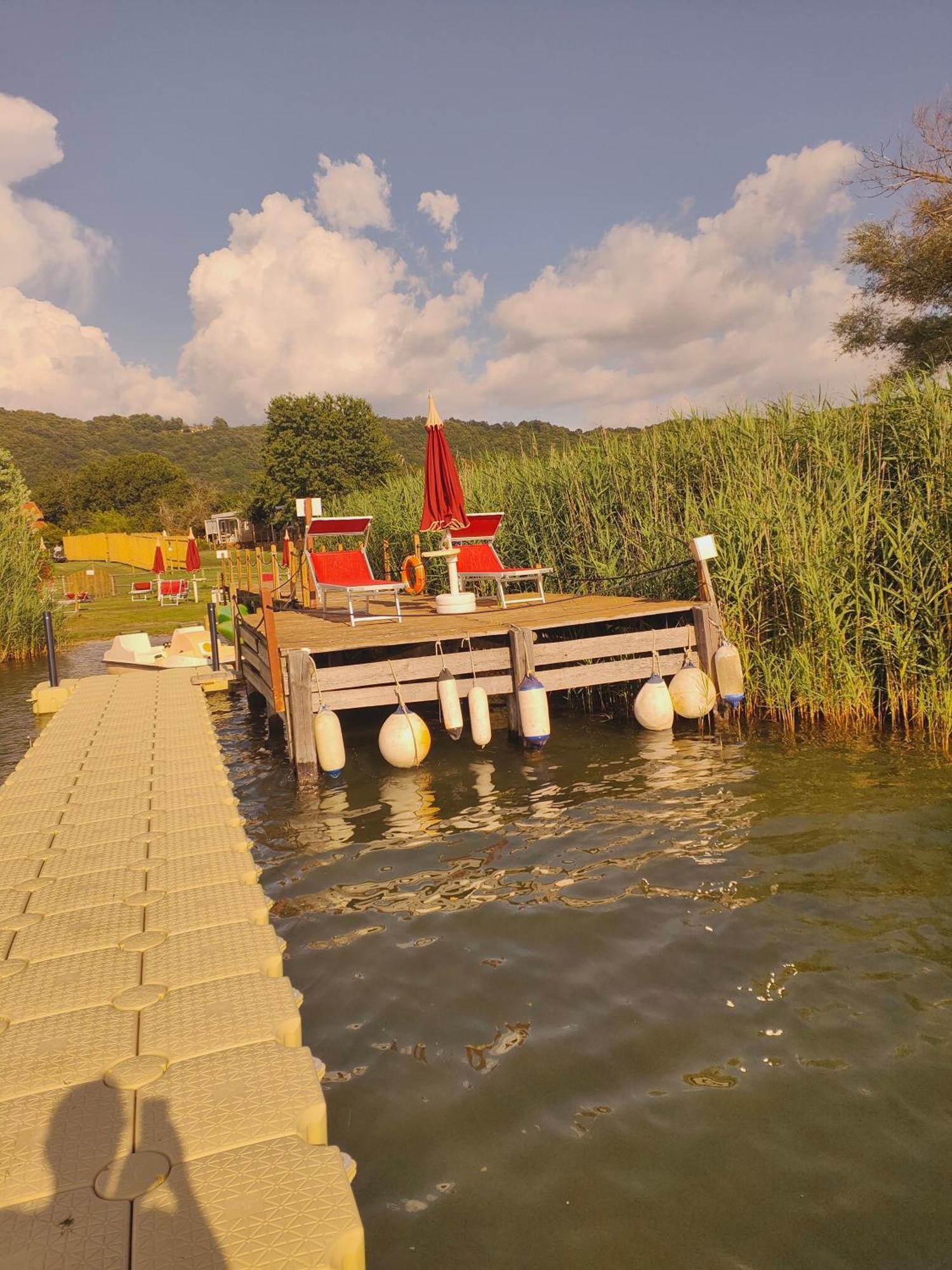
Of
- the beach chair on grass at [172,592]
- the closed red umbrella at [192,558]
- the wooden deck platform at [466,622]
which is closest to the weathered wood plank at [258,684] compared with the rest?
the wooden deck platform at [466,622]

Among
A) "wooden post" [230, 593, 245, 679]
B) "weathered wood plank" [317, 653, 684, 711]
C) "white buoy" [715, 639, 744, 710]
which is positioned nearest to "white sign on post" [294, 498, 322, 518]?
"wooden post" [230, 593, 245, 679]

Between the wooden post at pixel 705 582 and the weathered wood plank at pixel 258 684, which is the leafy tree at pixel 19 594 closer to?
the weathered wood plank at pixel 258 684

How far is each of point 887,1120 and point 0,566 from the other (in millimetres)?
16657

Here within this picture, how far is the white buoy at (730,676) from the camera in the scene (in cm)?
807

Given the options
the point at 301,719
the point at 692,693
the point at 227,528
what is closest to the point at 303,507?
the point at 301,719

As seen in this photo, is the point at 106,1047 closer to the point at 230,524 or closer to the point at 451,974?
the point at 451,974

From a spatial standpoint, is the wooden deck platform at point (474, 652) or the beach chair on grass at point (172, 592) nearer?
the wooden deck platform at point (474, 652)

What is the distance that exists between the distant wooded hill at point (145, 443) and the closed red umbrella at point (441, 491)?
65.1 metres

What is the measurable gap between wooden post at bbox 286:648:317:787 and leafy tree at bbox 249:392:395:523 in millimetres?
45881

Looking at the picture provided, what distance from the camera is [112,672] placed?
1434 centimetres

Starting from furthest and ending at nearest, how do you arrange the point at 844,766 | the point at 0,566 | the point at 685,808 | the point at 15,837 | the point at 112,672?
Answer: the point at 0,566
the point at 112,672
the point at 844,766
the point at 685,808
the point at 15,837

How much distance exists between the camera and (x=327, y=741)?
Answer: 735cm

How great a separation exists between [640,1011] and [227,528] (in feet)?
211

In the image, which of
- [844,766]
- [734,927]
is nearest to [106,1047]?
[734,927]
